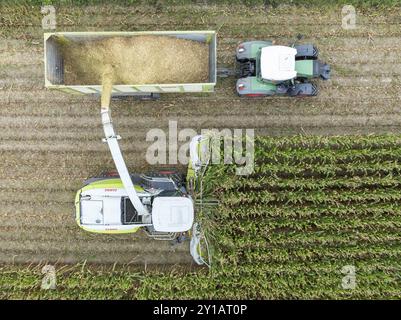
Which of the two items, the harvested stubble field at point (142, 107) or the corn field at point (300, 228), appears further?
the harvested stubble field at point (142, 107)

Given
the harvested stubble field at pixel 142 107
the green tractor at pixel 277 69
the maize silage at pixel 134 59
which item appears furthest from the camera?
the harvested stubble field at pixel 142 107

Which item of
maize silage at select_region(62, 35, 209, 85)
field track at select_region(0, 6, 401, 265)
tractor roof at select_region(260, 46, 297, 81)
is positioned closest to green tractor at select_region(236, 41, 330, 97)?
tractor roof at select_region(260, 46, 297, 81)

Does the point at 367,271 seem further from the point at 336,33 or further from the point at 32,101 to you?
the point at 32,101

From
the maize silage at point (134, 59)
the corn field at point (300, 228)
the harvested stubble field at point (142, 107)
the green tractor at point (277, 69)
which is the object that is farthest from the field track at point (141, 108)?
the maize silage at point (134, 59)

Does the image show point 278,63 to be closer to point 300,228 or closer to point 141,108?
point 141,108

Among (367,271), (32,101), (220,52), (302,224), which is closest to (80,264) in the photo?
(32,101)

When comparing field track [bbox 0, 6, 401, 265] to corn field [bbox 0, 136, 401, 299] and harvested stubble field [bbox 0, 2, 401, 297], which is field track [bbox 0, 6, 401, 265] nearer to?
harvested stubble field [bbox 0, 2, 401, 297]

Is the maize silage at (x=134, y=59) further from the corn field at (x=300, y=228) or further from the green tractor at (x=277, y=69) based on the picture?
the corn field at (x=300, y=228)
